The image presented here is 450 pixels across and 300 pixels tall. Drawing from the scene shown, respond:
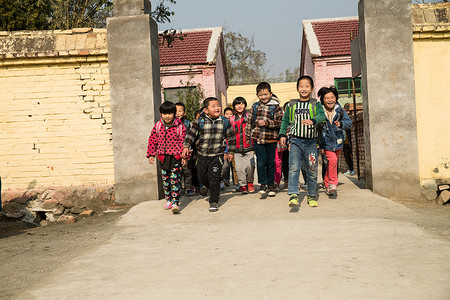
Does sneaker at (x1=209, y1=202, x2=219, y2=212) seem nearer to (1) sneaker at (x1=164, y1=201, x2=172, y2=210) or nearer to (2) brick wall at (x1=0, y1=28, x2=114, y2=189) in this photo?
(1) sneaker at (x1=164, y1=201, x2=172, y2=210)

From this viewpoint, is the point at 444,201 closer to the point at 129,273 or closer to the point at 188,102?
the point at 129,273

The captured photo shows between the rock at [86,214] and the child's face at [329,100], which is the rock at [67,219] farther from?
the child's face at [329,100]

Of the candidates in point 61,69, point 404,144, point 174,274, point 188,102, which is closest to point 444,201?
point 404,144

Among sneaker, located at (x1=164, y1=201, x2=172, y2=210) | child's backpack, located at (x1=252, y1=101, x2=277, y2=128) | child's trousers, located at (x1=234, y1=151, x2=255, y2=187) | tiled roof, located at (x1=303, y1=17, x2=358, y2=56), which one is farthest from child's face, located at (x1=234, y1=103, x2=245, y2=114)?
tiled roof, located at (x1=303, y1=17, x2=358, y2=56)

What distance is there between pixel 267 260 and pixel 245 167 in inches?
146

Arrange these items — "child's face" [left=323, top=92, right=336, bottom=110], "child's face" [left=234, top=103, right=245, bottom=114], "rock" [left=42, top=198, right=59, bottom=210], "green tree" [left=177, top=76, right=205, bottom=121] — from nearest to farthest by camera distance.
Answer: "child's face" [left=323, top=92, right=336, bottom=110], "rock" [left=42, top=198, right=59, bottom=210], "child's face" [left=234, top=103, right=245, bottom=114], "green tree" [left=177, top=76, right=205, bottom=121]

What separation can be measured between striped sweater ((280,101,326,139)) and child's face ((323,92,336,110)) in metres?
0.93

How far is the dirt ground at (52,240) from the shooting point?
395 centimetres

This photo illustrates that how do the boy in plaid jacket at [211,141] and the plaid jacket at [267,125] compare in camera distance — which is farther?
the plaid jacket at [267,125]

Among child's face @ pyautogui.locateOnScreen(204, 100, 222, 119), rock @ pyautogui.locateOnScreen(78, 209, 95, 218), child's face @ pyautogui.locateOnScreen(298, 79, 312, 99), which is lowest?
rock @ pyautogui.locateOnScreen(78, 209, 95, 218)

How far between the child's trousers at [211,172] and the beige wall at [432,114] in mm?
3254

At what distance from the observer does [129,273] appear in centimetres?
358

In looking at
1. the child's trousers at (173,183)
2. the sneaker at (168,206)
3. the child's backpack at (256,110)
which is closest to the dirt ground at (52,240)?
the sneaker at (168,206)

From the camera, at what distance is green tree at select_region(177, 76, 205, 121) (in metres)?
16.5
